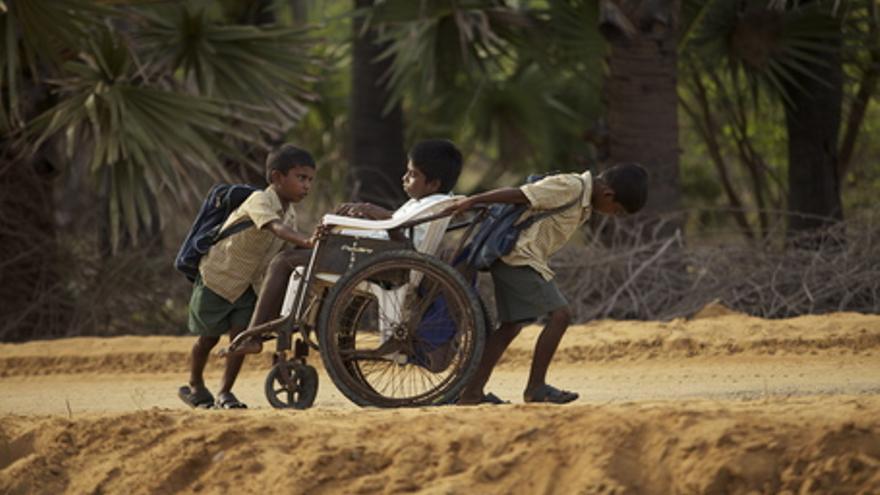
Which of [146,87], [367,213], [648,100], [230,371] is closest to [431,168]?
[367,213]

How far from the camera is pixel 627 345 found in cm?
994

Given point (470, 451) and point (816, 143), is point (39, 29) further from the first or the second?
point (816, 143)

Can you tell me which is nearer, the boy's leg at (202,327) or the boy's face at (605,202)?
the boy's face at (605,202)

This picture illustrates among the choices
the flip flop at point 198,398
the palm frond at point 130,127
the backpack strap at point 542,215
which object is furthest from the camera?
the palm frond at point 130,127

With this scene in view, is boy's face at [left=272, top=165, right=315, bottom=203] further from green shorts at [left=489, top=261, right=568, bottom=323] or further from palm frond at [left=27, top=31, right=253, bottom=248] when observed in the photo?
palm frond at [left=27, top=31, right=253, bottom=248]

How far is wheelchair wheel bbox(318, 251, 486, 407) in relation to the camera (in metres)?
6.48

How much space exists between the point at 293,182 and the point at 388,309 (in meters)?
1.02

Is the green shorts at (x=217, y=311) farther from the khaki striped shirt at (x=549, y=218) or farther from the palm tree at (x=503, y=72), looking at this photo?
the palm tree at (x=503, y=72)

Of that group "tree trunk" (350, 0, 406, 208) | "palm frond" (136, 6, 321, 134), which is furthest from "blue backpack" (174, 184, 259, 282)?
"tree trunk" (350, 0, 406, 208)

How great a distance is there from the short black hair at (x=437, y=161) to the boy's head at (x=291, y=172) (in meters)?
0.59

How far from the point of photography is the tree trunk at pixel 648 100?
1321cm

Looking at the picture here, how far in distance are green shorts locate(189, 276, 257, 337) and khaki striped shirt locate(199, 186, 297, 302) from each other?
0.18 ft

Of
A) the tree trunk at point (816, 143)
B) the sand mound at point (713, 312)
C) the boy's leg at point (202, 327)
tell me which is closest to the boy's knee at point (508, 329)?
the boy's leg at point (202, 327)

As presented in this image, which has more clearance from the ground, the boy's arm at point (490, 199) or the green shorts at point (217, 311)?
the boy's arm at point (490, 199)
